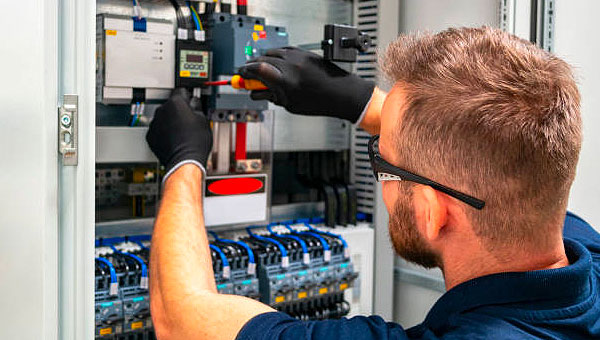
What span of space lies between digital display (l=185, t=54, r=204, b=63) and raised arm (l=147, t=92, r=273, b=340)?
0.14 metres

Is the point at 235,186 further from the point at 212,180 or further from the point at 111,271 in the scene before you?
the point at 111,271

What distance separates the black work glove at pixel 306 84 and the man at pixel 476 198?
14.8 inches

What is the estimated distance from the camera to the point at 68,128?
1135 mm

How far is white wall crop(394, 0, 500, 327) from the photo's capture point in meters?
2.14

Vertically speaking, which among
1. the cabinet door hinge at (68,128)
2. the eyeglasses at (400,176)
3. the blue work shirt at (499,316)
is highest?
the cabinet door hinge at (68,128)

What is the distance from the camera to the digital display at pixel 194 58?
1.89 meters

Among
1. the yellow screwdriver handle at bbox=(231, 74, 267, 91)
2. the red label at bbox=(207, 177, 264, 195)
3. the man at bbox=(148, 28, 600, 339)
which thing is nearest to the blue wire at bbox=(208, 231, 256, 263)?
the red label at bbox=(207, 177, 264, 195)

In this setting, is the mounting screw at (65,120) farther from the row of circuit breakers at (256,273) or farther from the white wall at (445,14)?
the white wall at (445,14)

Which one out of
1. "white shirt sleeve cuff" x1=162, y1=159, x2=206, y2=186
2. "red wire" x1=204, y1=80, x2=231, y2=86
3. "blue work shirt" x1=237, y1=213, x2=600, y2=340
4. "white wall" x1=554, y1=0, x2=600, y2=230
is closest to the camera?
"blue work shirt" x1=237, y1=213, x2=600, y2=340

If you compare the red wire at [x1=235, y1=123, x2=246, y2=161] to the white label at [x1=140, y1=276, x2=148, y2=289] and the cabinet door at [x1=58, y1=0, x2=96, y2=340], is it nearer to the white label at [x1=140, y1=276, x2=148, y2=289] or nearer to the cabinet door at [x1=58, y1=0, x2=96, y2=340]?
the white label at [x1=140, y1=276, x2=148, y2=289]

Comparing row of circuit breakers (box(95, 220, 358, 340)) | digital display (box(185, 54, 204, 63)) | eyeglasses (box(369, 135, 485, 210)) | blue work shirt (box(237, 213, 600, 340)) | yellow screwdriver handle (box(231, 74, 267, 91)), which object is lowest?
row of circuit breakers (box(95, 220, 358, 340))

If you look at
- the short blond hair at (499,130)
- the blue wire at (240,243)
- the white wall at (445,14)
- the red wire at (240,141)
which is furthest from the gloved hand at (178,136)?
the white wall at (445,14)

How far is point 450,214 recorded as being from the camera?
3.72 feet

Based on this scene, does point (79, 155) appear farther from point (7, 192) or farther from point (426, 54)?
point (426, 54)
